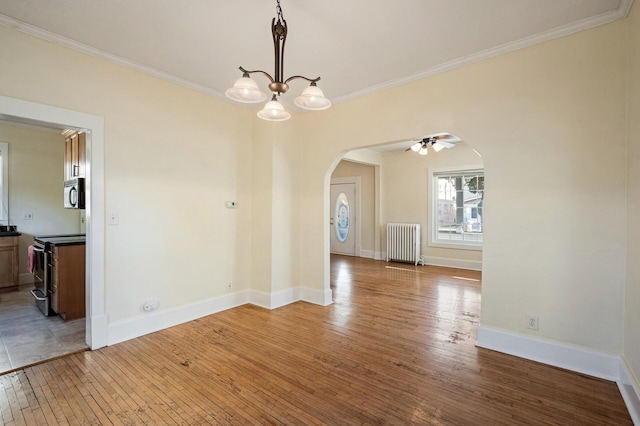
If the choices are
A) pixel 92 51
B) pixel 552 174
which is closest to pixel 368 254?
pixel 552 174

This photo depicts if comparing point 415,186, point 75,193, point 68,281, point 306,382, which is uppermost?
point 415,186

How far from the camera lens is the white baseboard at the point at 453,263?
A: 21.0 feet

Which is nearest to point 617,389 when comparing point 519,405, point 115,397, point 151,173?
point 519,405

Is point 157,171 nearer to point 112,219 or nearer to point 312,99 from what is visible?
point 112,219

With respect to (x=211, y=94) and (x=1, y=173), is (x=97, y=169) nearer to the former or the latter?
→ (x=211, y=94)

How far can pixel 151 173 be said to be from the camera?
325 centimetres

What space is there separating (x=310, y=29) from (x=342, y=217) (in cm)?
648

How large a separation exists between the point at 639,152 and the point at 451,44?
1620 millimetres

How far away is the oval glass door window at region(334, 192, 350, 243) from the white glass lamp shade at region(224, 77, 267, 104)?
661 cm

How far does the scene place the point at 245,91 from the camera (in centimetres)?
202

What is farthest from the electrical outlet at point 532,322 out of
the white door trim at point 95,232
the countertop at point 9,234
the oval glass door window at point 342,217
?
the countertop at point 9,234

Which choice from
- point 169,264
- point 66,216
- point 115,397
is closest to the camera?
point 115,397

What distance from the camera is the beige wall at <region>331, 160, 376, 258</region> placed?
26.4 ft

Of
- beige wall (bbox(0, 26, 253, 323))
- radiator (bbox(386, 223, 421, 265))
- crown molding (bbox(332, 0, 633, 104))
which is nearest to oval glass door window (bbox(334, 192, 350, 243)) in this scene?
radiator (bbox(386, 223, 421, 265))
